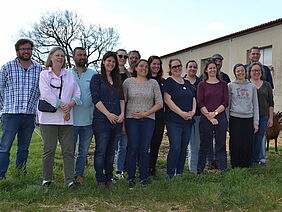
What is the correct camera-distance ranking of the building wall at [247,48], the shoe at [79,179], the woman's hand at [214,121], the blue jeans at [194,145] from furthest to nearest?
the building wall at [247,48] → the blue jeans at [194,145] → the woman's hand at [214,121] → the shoe at [79,179]

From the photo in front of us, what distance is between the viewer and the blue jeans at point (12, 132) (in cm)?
490

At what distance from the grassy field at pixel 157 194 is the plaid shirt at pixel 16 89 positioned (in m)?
0.99

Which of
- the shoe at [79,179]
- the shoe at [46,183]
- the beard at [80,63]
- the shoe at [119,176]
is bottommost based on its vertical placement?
the shoe at [119,176]

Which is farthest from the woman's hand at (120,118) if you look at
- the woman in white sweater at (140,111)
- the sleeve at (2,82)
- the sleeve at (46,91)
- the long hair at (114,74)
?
the sleeve at (2,82)

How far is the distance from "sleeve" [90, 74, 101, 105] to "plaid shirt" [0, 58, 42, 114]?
2.92 ft

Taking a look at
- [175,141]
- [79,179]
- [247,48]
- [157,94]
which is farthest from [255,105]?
[247,48]

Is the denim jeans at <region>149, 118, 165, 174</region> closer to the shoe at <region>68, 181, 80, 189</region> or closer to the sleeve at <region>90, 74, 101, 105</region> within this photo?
the sleeve at <region>90, 74, 101, 105</region>

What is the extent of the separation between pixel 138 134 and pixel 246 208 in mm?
1691

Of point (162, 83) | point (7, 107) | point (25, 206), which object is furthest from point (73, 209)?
point (162, 83)

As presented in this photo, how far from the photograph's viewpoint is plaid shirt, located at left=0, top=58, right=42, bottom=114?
4895 millimetres

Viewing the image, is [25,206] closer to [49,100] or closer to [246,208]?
[49,100]

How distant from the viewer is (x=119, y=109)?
4805mm

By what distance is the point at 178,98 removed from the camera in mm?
5223

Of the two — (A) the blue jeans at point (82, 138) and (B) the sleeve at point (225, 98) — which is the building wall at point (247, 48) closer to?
(B) the sleeve at point (225, 98)
